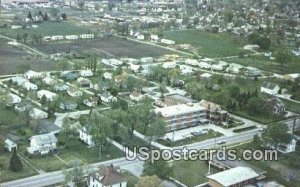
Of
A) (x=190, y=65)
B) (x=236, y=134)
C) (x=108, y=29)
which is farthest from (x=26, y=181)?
(x=108, y=29)

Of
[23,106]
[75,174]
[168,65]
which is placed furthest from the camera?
[168,65]

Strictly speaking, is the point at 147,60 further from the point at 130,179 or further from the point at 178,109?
the point at 130,179

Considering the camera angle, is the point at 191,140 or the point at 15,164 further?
the point at 191,140

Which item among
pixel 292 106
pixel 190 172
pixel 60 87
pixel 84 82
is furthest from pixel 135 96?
pixel 190 172

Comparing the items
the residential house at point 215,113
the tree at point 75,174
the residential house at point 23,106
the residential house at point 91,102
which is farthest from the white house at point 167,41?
the tree at point 75,174

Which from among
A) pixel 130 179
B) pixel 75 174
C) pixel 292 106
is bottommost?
pixel 292 106

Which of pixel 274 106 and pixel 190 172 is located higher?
pixel 274 106

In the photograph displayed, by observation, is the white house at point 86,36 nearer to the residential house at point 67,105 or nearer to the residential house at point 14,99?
the residential house at point 14,99
